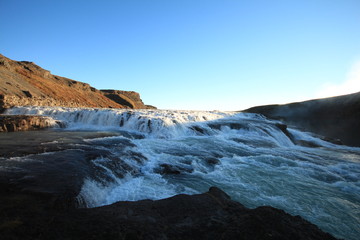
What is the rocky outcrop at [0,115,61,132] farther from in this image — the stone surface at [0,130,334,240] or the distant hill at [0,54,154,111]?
the distant hill at [0,54,154,111]

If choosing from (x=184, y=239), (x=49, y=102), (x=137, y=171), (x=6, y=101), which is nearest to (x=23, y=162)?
(x=137, y=171)

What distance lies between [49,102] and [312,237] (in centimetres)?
3713

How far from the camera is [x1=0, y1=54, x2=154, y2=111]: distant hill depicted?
2473 cm

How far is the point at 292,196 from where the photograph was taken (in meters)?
5.23

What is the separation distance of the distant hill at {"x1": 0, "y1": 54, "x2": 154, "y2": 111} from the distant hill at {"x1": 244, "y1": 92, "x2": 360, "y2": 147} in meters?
41.6

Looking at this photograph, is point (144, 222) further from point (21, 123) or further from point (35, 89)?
point (35, 89)

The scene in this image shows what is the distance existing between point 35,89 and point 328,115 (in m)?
52.7

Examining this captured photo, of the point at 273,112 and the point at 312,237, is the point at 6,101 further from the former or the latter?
the point at 273,112

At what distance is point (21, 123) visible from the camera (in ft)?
41.1

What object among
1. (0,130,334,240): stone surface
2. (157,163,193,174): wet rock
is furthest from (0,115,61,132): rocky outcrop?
(157,163,193,174): wet rock

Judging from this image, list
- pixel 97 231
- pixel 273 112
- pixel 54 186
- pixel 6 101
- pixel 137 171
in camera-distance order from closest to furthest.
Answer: pixel 97 231, pixel 54 186, pixel 137 171, pixel 6 101, pixel 273 112

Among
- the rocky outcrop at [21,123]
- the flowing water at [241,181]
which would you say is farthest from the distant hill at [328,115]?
the rocky outcrop at [21,123]

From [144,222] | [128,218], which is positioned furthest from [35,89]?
[144,222]

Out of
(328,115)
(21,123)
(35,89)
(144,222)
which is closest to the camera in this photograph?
(144,222)
